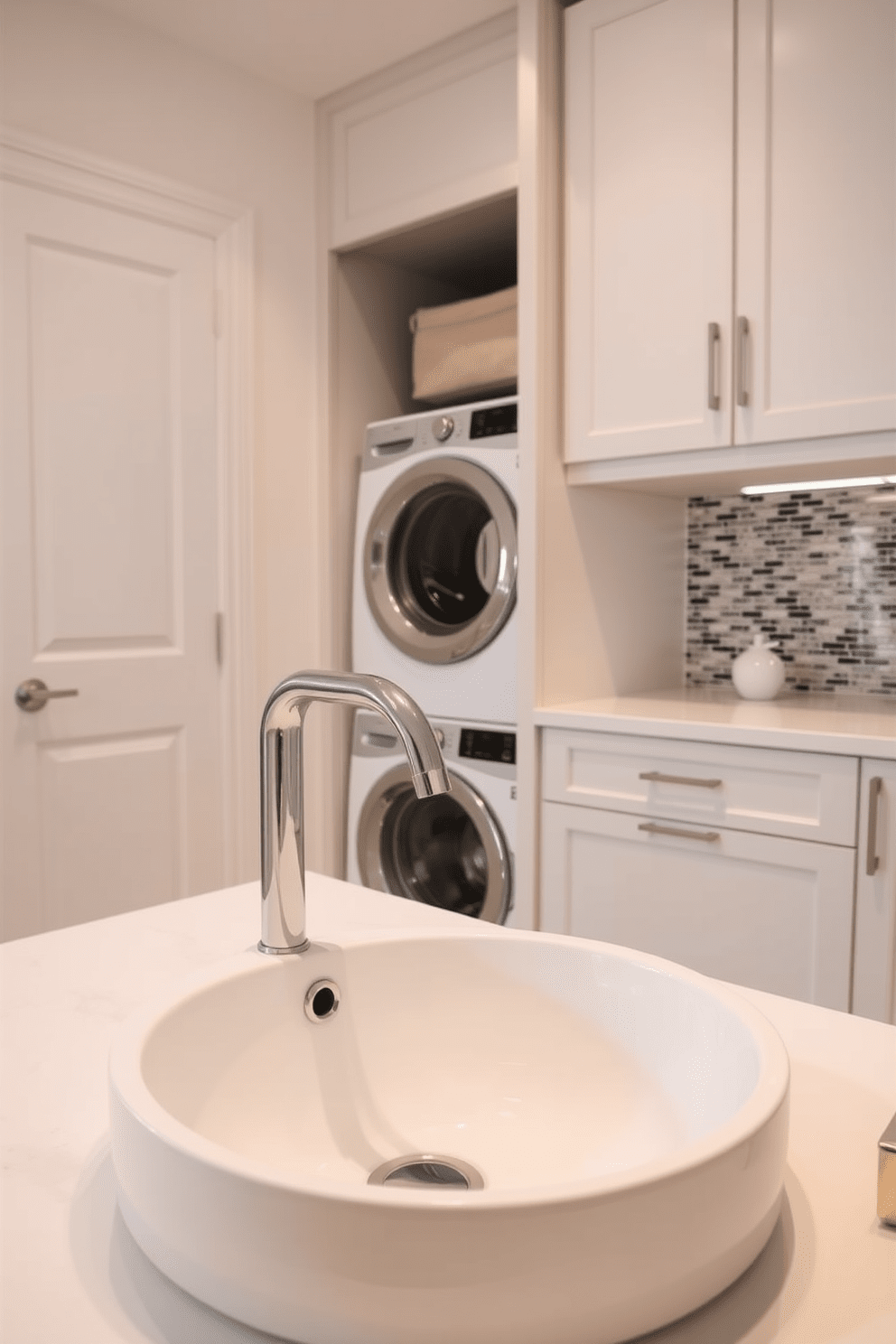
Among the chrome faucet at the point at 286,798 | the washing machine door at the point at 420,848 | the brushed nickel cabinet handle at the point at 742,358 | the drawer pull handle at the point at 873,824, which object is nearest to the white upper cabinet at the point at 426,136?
the brushed nickel cabinet handle at the point at 742,358

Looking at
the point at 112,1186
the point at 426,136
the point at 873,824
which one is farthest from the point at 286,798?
the point at 426,136

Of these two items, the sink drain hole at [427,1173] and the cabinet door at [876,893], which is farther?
the cabinet door at [876,893]

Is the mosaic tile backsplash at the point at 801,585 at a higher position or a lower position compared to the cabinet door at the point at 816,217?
lower

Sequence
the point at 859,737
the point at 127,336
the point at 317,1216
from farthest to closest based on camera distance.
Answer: the point at 127,336
the point at 859,737
the point at 317,1216

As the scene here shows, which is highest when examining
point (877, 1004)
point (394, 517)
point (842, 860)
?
point (394, 517)

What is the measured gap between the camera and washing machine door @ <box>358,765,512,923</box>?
108 inches

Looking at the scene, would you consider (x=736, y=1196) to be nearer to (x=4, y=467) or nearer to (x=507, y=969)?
(x=507, y=969)

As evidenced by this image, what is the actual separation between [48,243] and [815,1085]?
7.78 ft

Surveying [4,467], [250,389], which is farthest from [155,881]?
[250,389]

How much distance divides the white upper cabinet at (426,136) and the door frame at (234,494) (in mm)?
315

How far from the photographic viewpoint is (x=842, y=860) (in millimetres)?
1860

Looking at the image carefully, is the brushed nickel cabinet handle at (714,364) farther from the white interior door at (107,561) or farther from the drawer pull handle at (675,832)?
the white interior door at (107,561)

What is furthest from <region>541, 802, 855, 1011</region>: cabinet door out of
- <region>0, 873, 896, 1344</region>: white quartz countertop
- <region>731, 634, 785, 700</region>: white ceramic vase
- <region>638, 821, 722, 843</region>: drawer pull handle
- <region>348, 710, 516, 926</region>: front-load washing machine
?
<region>0, 873, 896, 1344</region>: white quartz countertop

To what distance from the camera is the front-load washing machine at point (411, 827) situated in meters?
2.60
